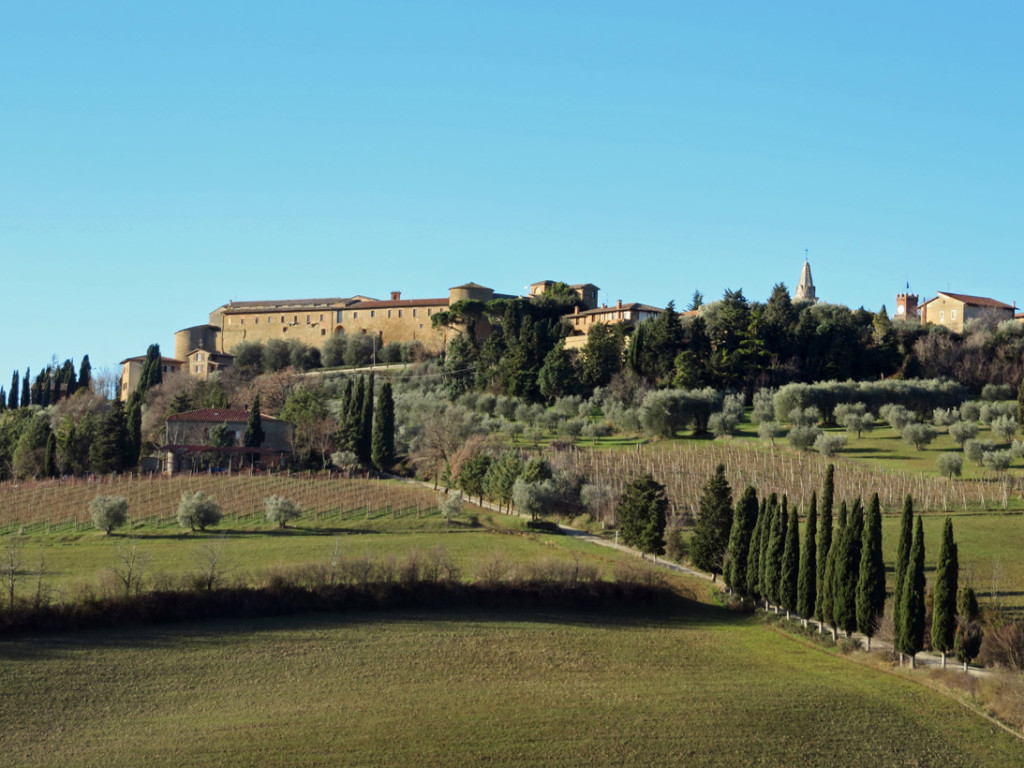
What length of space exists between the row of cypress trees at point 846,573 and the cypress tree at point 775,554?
0.03 meters

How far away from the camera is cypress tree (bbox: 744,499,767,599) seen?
34500mm

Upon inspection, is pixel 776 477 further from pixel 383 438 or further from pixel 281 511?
pixel 281 511

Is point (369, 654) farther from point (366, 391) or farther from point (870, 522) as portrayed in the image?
point (366, 391)

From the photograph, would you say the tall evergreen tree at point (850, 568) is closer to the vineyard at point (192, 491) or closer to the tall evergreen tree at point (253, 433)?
the vineyard at point (192, 491)

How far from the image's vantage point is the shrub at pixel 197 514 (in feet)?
147

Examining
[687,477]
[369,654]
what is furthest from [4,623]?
[687,477]

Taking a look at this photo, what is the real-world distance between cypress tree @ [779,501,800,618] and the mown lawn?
1.65 m

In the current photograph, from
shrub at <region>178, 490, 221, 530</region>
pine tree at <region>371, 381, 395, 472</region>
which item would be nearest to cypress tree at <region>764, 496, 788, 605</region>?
shrub at <region>178, 490, 221, 530</region>

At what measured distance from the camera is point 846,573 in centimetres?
3005

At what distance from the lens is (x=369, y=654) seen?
93.7 feet

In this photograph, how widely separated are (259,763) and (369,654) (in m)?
7.46

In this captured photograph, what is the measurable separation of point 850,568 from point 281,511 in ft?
75.5

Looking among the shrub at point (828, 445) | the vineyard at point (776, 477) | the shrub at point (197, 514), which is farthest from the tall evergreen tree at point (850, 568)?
the shrub at point (828, 445)

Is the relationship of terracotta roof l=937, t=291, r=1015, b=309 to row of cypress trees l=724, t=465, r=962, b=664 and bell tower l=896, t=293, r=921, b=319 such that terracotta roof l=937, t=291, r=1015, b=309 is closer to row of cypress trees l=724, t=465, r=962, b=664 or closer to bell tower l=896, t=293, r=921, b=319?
bell tower l=896, t=293, r=921, b=319
